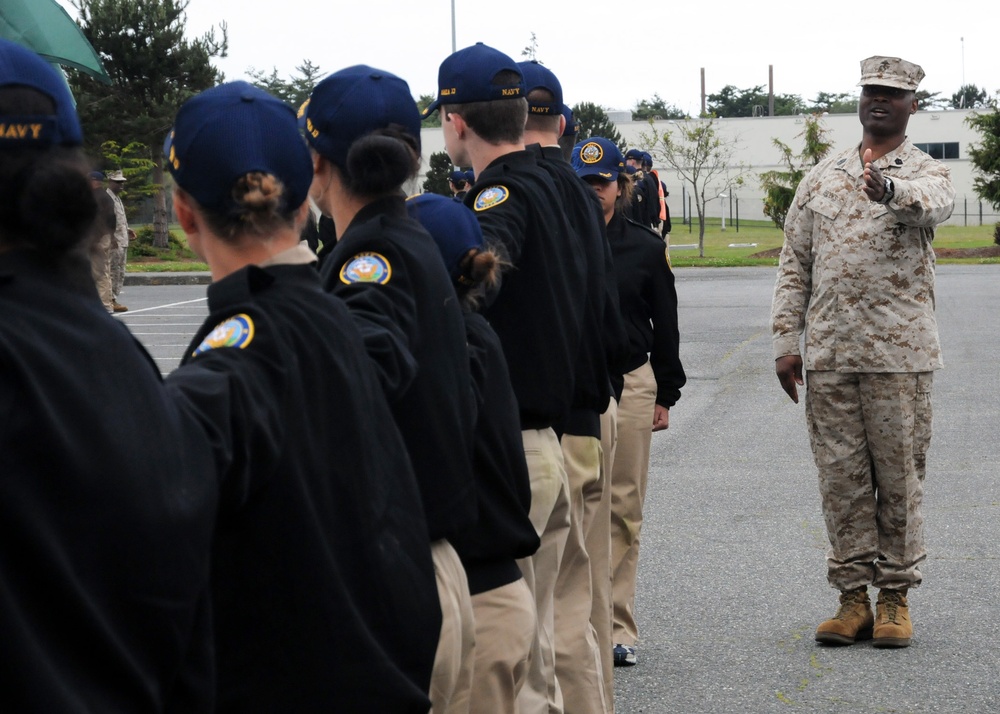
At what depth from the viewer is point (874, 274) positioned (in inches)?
204

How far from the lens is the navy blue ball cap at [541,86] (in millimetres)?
4266

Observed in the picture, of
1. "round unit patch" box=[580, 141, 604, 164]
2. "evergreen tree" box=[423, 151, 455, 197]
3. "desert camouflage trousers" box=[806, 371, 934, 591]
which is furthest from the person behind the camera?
"evergreen tree" box=[423, 151, 455, 197]

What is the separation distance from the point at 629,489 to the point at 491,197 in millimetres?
2065

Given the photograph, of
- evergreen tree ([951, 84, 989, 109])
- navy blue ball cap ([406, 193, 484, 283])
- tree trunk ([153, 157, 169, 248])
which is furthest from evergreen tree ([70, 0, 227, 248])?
evergreen tree ([951, 84, 989, 109])

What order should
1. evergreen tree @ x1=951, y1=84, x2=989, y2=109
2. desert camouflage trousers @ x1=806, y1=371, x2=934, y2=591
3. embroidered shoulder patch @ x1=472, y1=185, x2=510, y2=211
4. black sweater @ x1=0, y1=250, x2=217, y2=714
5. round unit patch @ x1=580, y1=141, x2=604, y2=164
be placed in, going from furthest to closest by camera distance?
evergreen tree @ x1=951, y1=84, x2=989, y2=109 < round unit patch @ x1=580, y1=141, x2=604, y2=164 < desert camouflage trousers @ x1=806, y1=371, x2=934, y2=591 < embroidered shoulder patch @ x1=472, y1=185, x2=510, y2=211 < black sweater @ x1=0, y1=250, x2=217, y2=714

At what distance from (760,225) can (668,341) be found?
5940 cm

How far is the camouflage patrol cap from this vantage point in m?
5.11

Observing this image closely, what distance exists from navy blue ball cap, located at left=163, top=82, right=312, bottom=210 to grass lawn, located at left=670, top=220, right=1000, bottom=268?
105ft

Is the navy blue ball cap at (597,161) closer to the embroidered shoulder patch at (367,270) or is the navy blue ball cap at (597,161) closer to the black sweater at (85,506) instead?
the embroidered shoulder patch at (367,270)

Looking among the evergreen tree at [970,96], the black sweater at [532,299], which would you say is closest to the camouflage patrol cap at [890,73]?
the black sweater at [532,299]

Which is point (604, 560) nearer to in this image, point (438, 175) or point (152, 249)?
point (152, 249)

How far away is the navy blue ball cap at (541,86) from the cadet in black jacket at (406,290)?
1642 mm

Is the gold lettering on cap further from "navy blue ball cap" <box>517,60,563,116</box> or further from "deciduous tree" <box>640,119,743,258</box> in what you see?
"deciduous tree" <box>640,119,743,258</box>

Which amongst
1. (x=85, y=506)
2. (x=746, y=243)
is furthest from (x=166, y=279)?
(x=85, y=506)
